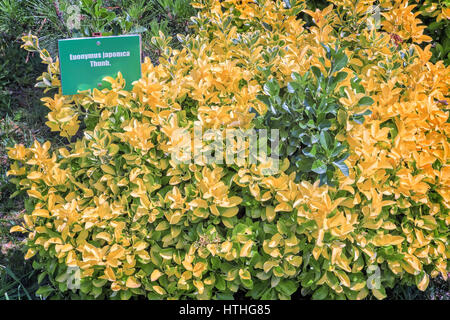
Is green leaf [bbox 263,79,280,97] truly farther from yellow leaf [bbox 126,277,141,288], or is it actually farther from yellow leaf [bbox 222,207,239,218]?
yellow leaf [bbox 126,277,141,288]

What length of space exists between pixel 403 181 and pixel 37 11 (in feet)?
9.73

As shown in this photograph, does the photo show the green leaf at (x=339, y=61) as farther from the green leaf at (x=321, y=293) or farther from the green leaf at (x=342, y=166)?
the green leaf at (x=321, y=293)

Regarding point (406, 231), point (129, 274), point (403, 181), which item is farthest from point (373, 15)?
point (129, 274)

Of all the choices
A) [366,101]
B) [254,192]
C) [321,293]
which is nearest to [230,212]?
[254,192]

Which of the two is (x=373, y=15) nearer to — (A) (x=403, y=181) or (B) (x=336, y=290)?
(A) (x=403, y=181)

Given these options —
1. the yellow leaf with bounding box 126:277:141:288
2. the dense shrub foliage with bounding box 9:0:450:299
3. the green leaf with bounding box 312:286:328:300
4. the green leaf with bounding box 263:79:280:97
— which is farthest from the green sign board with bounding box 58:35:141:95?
the green leaf with bounding box 312:286:328:300

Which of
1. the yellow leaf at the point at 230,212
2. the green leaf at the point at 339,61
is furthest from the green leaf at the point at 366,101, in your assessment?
the yellow leaf at the point at 230,212

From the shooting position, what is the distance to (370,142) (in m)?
1.51

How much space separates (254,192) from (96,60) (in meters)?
0.84

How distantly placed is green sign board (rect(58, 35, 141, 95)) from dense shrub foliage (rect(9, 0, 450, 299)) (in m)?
0.07

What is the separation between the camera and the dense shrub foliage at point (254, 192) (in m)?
1.49

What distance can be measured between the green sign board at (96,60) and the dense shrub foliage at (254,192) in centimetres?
7

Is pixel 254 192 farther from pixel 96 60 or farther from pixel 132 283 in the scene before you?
pixel 96 60

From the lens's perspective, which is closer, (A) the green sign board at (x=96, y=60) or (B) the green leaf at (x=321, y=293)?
(B) the green leaf at (x=321, y=293)
